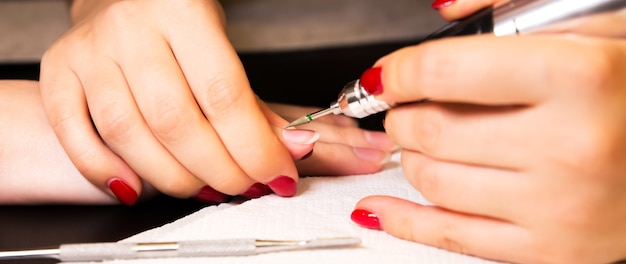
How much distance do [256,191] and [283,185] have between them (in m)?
0.03

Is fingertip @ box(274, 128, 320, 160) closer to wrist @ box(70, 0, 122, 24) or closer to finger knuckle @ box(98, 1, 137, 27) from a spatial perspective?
finger knuckle @ box(98, 1, 137, 27)

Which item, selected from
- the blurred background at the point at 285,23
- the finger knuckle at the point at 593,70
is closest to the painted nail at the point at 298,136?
the finger knuckle at the point at 593,70

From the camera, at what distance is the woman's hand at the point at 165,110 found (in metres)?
0.56

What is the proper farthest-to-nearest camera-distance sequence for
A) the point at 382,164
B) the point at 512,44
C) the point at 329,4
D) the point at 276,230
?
the point at 329,4, the point at 382,164, the point at 276,230, the point at 512,44

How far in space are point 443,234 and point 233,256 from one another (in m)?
0.15

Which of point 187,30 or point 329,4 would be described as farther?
point 329,4

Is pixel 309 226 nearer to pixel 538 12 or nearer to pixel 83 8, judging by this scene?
pixel 538 12

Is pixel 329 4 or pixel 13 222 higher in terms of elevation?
pixel 329 4

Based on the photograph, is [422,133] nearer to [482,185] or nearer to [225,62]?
[482,185]

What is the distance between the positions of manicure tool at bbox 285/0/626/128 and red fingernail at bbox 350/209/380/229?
3.1 inches

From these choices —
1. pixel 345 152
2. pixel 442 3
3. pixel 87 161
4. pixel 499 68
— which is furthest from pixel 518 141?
pixel 87 161

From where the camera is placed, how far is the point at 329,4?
1.34 meters

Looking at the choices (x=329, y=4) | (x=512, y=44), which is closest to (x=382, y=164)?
(x=512, y=44)

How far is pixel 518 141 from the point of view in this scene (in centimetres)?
42
